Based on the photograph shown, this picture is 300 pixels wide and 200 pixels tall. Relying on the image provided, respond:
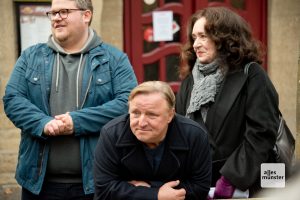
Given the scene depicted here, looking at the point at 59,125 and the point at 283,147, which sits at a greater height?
the point at 59,125

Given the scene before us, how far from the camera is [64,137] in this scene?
3.54 m

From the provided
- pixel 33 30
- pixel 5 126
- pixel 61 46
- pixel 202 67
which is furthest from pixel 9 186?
pixel 202 67

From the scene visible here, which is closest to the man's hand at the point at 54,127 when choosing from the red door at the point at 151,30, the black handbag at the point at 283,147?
the black handbag at the point at 283,147

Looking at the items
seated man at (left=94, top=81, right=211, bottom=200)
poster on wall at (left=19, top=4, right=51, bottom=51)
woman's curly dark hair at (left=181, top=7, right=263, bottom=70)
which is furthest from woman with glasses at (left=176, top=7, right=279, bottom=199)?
poster on wall at (left=19, top=4, right=51, bottom=51)

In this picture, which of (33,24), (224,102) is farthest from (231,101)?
(33,24)

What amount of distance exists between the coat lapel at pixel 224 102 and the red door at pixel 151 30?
318cm

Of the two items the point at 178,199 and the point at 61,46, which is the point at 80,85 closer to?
the point at 61,46

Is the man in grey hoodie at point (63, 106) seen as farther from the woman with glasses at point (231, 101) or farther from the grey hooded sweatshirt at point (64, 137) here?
the woman with glasses at point (231, 101)

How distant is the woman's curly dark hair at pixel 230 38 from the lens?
339 centimetres

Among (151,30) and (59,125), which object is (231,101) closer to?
(59,125)

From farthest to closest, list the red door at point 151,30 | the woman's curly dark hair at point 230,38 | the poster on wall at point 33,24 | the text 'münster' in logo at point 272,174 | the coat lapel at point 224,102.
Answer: the red door at point 151,30 → the poster on wall at point 33,24 → the woman's curly dark hair at point 230,38 → the coat lapel at point 224,102 → the text 'münster' in logo at point 272,174

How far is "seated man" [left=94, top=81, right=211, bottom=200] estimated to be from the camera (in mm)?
2875

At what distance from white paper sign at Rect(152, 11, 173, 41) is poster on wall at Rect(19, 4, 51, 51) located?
1.19 meters

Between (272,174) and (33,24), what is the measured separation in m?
3.73
